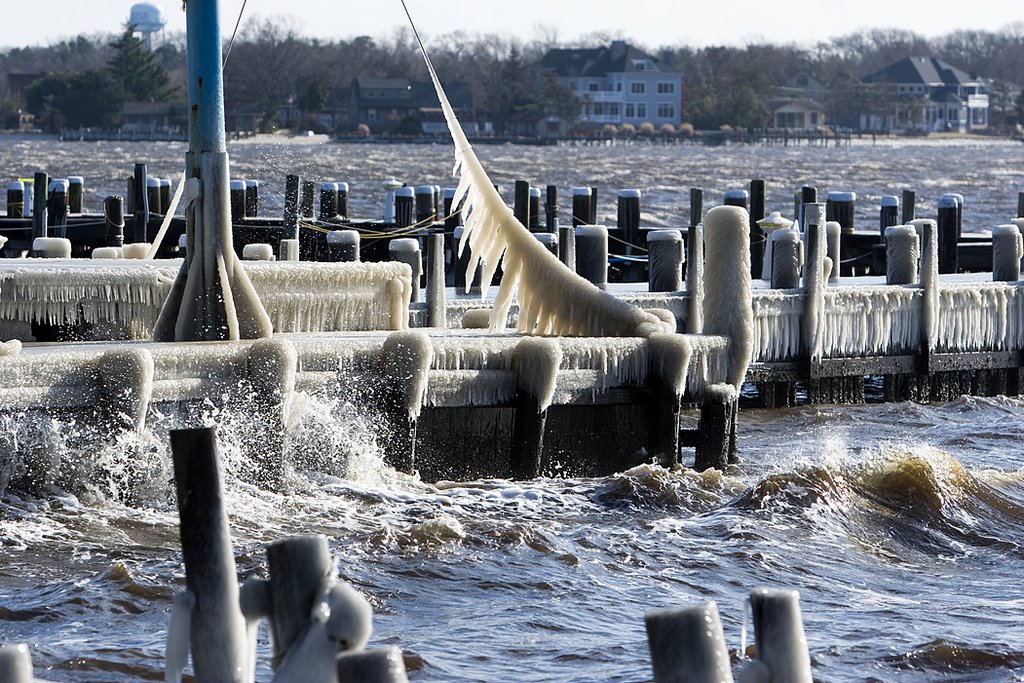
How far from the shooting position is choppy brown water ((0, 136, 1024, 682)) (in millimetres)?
9875

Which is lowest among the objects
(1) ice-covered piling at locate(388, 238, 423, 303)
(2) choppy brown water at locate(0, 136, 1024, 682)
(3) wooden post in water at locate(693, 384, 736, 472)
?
(2) choppy brown water at locate(0, 136, 1024, 682)

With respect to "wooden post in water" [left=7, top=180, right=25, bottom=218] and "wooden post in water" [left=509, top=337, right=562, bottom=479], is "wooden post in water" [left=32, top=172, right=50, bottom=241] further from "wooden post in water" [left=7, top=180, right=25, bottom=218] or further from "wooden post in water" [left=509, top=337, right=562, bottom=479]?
"wooden post in water" [left=509, top=337, right=562, bottom=479]

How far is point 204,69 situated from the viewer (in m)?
13.7

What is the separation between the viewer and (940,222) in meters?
25.0

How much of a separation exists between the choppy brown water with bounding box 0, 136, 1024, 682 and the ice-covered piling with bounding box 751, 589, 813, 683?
3342mm

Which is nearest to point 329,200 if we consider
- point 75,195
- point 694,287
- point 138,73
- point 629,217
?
point 75,195

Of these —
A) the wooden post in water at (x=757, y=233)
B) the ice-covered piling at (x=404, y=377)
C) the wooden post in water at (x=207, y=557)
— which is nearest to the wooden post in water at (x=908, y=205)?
the wooden post in water at (x=757, y=233)

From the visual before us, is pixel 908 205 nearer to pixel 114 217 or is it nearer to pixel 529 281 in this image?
pixel 114 217

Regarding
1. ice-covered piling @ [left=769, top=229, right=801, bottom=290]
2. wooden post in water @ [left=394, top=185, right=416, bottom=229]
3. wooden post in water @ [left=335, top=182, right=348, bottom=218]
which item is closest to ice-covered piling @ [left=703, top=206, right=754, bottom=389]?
ice-covered piling @ [left=769, top=229, right=801, bottom=290]

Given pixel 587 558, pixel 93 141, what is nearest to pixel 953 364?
pixel 587 558

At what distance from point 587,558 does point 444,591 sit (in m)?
1.20

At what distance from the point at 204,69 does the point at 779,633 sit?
28.8ft

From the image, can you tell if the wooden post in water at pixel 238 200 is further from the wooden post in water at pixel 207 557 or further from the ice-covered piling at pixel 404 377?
the wooden post in water at pixel 207 557

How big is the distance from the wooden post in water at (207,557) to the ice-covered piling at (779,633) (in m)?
1.75
